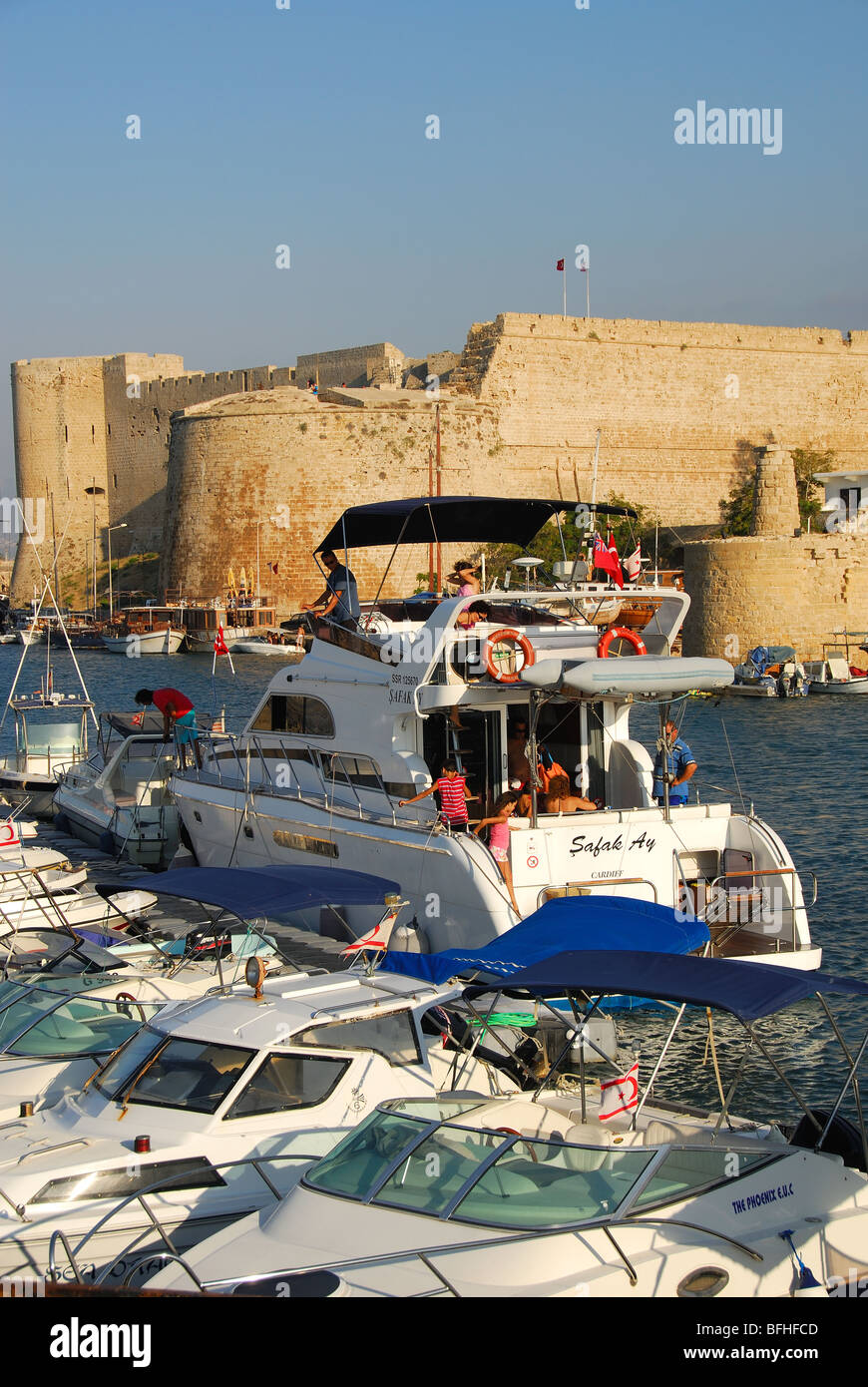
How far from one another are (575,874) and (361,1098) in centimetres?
354

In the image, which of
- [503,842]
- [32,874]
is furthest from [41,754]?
Answer: [503,842]

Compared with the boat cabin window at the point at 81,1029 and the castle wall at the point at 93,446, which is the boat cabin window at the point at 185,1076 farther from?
the castle wall at the point at 93,446

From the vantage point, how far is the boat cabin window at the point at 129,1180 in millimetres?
5973

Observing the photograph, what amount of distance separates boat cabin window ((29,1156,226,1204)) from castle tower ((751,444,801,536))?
3814cm

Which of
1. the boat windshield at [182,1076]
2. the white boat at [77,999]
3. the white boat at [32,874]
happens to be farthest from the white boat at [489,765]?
the boat windshield at [182,1076]

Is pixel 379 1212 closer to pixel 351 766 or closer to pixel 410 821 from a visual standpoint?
pixel 410 821

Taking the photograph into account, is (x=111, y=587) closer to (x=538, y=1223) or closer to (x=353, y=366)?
(x=353, y=366)

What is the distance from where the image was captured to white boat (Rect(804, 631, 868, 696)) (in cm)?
3681

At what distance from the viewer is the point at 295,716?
1266 cm

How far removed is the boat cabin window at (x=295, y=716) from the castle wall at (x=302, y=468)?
37695mm

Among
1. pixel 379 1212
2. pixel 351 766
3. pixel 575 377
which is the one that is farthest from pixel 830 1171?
pixel 575 377

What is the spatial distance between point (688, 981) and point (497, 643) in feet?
13.8

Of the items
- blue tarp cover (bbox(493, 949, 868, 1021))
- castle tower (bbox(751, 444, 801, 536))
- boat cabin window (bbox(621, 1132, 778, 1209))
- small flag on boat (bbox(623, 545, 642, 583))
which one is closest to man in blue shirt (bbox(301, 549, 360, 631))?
small flag on boat (bbox(623, 545, 642, 583))

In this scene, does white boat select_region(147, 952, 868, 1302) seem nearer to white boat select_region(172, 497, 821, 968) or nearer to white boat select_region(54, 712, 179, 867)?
white boat select_region(172, 497, 821, 968)
